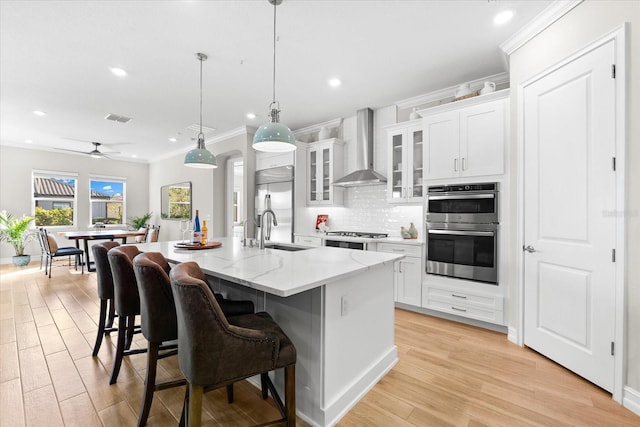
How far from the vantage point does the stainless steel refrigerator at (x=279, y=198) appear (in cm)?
495

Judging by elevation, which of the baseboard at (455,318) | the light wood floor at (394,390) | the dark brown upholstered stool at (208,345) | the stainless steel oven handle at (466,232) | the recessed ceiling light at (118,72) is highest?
the recessed ceiling light at (118,72)

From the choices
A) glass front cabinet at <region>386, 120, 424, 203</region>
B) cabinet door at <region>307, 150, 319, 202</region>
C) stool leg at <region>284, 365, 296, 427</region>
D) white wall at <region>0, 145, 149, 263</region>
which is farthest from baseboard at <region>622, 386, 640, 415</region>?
white wall at <region>0, 145, 149, 263</region>

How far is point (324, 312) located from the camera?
1.64 m

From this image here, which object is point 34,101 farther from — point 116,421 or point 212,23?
point 116,421

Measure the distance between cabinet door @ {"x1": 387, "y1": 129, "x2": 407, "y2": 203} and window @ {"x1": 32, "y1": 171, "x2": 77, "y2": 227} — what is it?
26.6ft

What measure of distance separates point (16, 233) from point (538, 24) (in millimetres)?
9142

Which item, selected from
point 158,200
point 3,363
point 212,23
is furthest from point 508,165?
point 158,200

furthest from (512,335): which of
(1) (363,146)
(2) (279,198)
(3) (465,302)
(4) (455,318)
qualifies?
(2) (279,198)

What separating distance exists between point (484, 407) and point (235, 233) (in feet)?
18.4

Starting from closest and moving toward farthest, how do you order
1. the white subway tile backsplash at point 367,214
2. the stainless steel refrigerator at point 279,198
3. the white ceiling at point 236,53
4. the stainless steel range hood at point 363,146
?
1. the white ceiling at point 236,53
2. the white subway tile backsplash at point 367,214
3. the stainless steel range hood at point 363,146
4. the stainless steel refrigerator at point 279,198

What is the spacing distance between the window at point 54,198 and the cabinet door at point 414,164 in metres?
8.35

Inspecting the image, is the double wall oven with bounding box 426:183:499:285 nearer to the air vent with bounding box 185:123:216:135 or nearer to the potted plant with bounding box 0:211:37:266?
the air vent with bounding box 185:123:216:135

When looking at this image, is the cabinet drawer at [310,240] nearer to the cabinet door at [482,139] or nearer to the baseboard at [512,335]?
the cabinet door at [482,139]

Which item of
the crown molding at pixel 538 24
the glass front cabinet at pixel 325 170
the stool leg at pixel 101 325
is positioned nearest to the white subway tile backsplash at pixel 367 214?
the glass front cabinet at pixel 325 170
